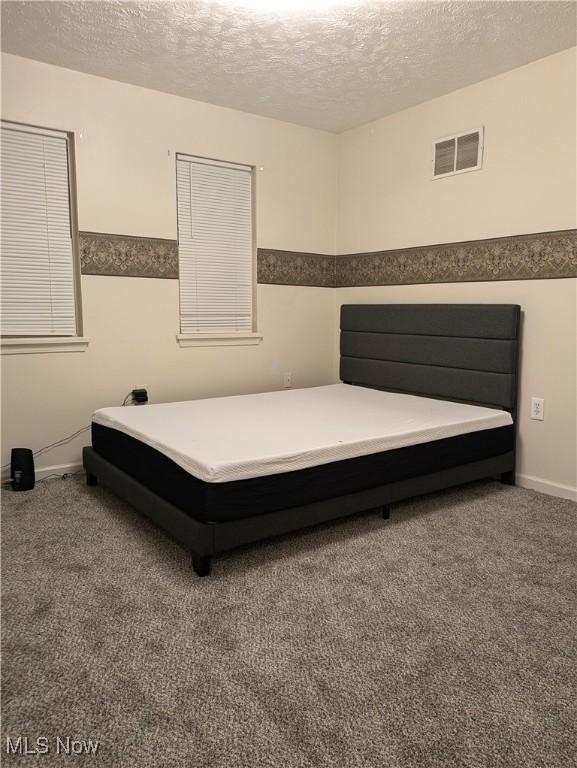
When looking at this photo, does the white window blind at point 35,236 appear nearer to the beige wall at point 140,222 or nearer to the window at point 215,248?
the beige wall at point 140,222

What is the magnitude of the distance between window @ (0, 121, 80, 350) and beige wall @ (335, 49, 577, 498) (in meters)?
2.44

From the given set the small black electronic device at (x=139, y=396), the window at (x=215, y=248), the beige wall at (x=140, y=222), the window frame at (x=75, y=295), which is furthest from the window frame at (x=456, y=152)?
the small black electronic device at (x=139, y=396)

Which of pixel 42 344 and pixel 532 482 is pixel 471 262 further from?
pixel 42 344

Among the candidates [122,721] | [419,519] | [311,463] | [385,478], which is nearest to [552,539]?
[419,519]

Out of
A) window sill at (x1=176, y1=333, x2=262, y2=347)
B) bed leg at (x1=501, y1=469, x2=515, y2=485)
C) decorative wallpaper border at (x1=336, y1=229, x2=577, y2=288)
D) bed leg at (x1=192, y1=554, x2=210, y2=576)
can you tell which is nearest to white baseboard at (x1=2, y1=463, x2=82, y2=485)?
window sill at (x1=176, y1=333, x2=262, y2=347)

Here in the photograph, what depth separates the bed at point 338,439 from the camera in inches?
91.0

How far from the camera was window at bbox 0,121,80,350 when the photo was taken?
3318 millimetres

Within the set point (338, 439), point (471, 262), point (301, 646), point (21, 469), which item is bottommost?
point (301, 646)

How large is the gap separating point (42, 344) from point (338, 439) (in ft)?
6.70

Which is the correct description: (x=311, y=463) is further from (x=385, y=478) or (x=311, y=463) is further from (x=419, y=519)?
(x=419, y=519)

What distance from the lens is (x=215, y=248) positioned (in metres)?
4.16

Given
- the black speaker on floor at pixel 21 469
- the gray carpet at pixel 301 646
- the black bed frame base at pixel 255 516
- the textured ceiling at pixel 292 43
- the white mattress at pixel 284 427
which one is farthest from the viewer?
the black speaker on floor at pixel 21 469

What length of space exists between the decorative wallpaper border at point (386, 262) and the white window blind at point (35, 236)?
183 mm

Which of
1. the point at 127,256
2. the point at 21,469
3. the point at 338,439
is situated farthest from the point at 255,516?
the point at 127,256
